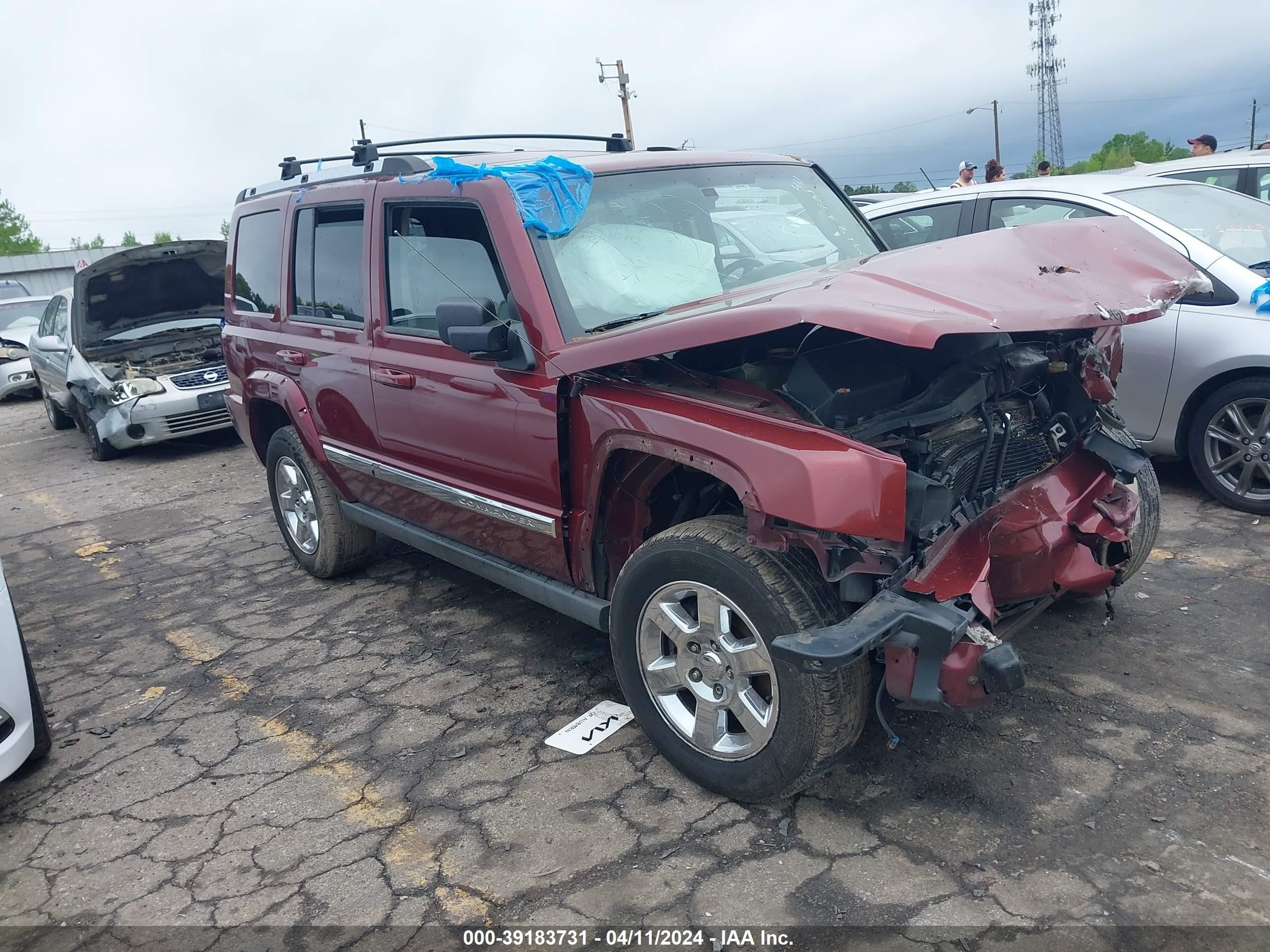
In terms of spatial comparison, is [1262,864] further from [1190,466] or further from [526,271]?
[1190,466]

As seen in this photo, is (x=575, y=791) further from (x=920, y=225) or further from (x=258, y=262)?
(x=920, y=225)

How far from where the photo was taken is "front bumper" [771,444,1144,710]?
96.1 inches

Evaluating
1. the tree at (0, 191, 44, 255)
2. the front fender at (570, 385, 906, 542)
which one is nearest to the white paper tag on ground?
the front fender at (570, 385, 906, 542)

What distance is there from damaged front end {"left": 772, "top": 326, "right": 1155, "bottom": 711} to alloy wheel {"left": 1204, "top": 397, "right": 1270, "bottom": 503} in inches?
66.1

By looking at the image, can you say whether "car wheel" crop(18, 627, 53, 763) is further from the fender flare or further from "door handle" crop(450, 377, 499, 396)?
"door handle" crop(450, 377, 499, 396)

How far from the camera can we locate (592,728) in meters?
3.50

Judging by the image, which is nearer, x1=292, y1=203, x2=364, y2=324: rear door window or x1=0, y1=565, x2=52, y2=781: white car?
x1=0, y1=565, x2=52, y2=781: white car

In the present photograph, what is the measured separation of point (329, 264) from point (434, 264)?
0.98 meters

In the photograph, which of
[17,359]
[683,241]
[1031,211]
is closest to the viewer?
[683,241]

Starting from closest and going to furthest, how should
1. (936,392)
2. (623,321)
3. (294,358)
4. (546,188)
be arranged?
(936,392), (623,321), (546,188), (294,358)

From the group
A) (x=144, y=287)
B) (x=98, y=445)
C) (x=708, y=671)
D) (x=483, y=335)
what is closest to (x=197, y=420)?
(x=98, y=445)

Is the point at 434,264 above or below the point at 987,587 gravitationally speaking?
above

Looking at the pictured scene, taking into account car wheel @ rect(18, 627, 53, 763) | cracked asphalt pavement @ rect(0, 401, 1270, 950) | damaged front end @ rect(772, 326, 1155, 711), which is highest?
damaged front end @ rect(772, 326, 1155, 711)

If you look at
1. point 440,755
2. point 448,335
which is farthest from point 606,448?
point 440,755
